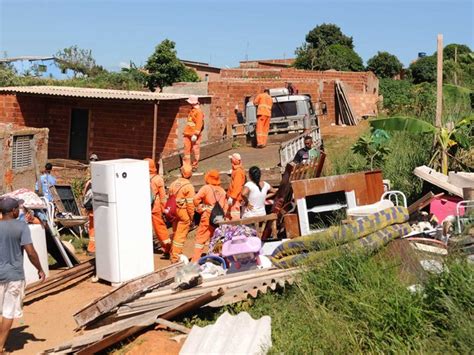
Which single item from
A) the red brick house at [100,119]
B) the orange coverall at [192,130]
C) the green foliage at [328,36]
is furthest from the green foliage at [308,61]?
the orange coverall at [192,130]

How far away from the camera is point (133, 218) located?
10.2m

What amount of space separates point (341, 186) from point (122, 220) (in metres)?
3.15

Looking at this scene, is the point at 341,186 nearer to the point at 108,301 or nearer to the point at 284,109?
the point at 108,301

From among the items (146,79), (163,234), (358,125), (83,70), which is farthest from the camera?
(83,70)

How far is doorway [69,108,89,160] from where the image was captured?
74.0 feet

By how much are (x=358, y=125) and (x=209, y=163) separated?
10.0 meters

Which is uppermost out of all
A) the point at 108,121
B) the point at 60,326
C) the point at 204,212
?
the point at 108,121

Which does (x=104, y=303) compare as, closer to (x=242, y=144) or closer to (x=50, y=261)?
(x=50, y=261)

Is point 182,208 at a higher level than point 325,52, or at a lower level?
lower

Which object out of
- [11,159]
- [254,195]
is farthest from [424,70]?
[254,195]

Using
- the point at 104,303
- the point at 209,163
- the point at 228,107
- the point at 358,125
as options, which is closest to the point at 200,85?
the point at 228,107

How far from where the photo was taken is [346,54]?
4859 cm

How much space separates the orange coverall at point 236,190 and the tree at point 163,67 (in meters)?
28.1

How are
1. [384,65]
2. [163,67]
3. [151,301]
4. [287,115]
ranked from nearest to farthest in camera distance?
[151,301] < [287,115] < [163,67] < [384,65]
